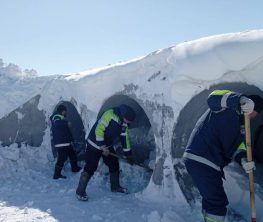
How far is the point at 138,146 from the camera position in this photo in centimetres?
843

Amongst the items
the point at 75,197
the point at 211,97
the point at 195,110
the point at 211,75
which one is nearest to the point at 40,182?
the point at 75,197

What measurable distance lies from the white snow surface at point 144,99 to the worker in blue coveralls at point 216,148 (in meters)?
0.94

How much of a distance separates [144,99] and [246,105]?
2.56 meters

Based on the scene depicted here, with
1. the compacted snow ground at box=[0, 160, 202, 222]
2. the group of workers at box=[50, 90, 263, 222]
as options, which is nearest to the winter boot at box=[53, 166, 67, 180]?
the compacted snow ground at box=[0, 160, 202, 222]

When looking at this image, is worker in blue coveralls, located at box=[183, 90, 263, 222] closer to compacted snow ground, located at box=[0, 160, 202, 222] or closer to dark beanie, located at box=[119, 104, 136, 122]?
compacted snow ground, located at box=[0, 160, 202, 222]

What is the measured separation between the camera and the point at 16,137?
8781mm

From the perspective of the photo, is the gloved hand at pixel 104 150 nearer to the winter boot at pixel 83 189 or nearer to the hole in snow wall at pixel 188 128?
the winter boot at pixel 83 189

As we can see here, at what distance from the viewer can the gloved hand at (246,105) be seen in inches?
136

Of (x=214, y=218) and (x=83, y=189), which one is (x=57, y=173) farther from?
(x=214, y=218)

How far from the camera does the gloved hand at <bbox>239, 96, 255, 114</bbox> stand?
3.45 m

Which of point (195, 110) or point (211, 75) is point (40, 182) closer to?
point (195, 110)

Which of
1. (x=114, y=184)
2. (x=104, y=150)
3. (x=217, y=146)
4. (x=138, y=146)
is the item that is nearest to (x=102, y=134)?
(x=104, y=150)

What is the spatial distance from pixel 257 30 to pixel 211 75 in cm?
71

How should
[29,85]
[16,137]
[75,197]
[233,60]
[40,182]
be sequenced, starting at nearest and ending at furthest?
[233,60] → [75,197] → [40,182] → [16,137] → [29,85]
